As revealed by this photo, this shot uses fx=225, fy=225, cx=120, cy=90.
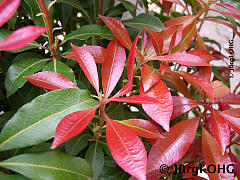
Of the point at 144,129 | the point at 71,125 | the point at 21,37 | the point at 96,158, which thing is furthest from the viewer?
the point at 96,158

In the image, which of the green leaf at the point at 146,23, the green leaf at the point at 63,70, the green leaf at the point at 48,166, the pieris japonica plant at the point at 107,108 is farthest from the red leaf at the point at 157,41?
the green leaf at the point at 48,166

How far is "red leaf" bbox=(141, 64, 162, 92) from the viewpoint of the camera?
1.58 ft

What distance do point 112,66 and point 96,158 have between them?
0.26m

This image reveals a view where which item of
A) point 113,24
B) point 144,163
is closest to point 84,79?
point 113,24

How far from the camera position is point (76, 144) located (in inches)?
22.8

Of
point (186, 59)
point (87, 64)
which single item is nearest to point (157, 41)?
point (186, 59)

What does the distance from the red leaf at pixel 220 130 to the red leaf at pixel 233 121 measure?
2cm

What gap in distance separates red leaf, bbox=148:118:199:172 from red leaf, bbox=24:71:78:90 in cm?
24

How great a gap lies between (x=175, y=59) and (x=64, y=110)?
0.28 meters

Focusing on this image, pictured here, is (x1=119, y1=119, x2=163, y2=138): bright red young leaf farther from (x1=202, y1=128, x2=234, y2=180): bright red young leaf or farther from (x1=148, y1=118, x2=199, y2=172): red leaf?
(x1=202, y1=128, x2=234, y2=180): bright red young leaf

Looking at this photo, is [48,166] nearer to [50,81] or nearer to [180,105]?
[50,81]

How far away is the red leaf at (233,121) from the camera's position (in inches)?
20.9

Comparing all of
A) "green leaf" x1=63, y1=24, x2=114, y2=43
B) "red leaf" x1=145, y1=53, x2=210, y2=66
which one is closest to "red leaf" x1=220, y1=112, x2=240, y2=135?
"red leaf" x1=145, y1=53, x2=210, y2=66

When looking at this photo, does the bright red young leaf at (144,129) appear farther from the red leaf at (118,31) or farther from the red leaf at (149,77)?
the red leaf at (118,31)
